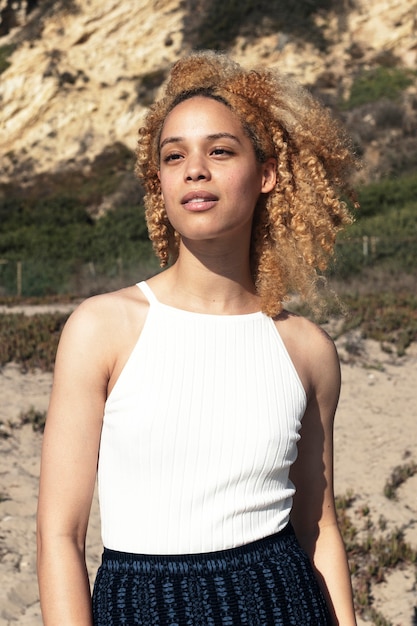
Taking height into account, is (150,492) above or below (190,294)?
below

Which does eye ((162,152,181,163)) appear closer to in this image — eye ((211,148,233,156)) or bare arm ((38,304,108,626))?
eye ((211,148,233,156))

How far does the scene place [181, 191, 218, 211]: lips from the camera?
2027 mm

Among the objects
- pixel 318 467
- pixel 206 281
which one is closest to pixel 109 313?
pixel 206 281

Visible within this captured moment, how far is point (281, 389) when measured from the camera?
2.09 meters

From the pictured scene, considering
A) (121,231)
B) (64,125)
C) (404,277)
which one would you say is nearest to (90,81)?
(64,125)

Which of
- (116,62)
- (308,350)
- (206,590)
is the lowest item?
(206,590)

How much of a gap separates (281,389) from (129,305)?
40 cm

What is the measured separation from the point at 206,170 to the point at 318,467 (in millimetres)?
804

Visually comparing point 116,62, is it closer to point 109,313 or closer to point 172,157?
point 172,157

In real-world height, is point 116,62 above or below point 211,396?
above

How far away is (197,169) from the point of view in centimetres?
204

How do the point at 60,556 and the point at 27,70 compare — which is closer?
the point at 60,556

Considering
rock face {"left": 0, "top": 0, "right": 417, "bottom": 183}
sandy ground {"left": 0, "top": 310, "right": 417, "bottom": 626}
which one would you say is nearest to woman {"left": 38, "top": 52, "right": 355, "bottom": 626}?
sandy ground {"left": 0, "top": 310, "right": 417, "bottom": 626}

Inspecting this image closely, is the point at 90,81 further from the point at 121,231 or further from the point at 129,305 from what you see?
the point at 129,305
